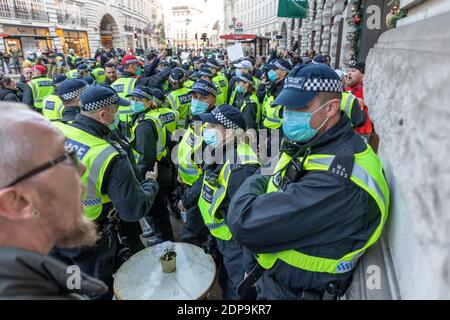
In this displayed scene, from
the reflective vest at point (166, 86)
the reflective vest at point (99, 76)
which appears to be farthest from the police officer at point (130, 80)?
the reflective vest at point (99, 76)

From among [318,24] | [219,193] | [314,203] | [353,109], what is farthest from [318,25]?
[314,203]

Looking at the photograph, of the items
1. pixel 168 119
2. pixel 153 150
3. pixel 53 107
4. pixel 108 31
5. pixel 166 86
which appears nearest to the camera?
pixel 153 150

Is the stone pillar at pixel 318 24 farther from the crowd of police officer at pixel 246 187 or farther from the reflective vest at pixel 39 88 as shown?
the reflective vest at pixel 39 88

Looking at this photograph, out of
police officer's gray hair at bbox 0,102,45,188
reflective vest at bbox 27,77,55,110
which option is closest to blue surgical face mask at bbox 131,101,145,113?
police officer's gray hair at bbox 0,102,45,188

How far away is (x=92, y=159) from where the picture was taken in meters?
2.68

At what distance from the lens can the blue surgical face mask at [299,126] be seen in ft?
6.28

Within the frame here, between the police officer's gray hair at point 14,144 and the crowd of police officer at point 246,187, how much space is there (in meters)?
1.09

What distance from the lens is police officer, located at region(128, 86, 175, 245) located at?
14.3 ft

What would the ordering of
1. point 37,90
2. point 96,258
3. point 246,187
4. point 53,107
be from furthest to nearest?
point 37,90 < point 53,107 < point 96,258 < point 246,187

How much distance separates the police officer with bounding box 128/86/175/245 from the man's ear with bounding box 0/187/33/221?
3.04 meters

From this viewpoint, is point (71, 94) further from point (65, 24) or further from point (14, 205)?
point (65, 24)

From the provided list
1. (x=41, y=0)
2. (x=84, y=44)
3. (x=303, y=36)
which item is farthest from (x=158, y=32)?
(x=303, y=36)

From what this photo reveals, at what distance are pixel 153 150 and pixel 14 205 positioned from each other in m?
3.35
